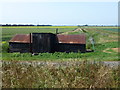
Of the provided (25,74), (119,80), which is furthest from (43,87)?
(119,80)

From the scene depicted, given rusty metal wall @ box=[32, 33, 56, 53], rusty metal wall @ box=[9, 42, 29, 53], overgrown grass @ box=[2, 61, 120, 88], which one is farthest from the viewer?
rusty metal wall @ box=[9, 42, 29, 53]

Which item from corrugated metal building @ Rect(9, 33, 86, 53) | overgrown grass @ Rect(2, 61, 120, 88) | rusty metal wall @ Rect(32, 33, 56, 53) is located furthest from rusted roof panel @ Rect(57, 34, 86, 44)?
overgrown grass @ Rect(2, 61, 120, 88)

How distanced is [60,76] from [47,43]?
19.0 meters

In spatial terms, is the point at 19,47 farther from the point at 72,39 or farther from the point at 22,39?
the point at 72,39

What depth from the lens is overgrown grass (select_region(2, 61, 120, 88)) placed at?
4.42 meters

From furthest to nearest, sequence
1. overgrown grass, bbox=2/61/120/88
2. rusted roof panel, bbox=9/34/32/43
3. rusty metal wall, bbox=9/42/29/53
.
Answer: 1. rusted roof panel, bbox=9/34/32/43
2. rusty metal wall, bbox=9/42/29/53
3. overgrown grass, bbox=2/61/120/88

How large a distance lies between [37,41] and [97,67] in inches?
737

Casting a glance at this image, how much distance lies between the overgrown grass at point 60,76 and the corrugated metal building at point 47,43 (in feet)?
59.5

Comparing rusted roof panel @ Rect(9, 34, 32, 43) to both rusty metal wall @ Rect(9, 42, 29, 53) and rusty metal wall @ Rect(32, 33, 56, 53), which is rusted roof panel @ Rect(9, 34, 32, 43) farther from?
rusty metal wall @ Rect(32, 33, 56, 53)

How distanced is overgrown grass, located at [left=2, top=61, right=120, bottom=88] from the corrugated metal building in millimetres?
18137

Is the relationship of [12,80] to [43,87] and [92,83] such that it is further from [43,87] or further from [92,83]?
[92,83]

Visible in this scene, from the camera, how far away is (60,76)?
4.77m

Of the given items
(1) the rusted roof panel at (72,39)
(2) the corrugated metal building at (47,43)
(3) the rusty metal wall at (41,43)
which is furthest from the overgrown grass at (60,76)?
(1) the rusted roof panel at (72,39)

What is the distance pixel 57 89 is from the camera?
419 cm
